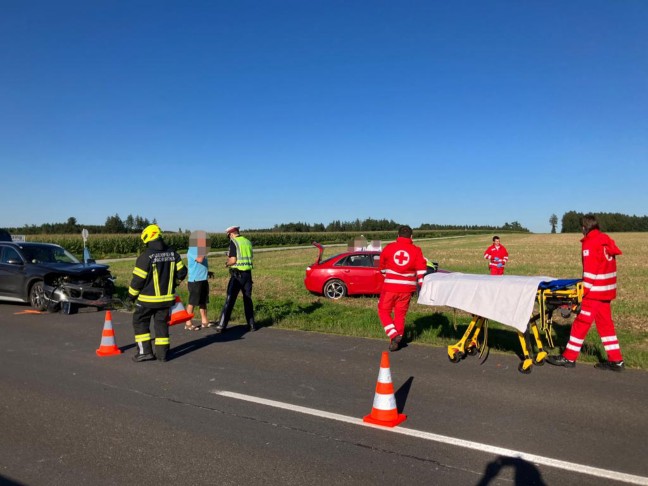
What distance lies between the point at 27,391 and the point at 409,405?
14.0 ft

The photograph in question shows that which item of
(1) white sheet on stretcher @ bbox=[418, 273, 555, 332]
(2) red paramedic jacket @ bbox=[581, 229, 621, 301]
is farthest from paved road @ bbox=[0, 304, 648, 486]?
(2) red paramedic jacket @ bbox=[581, 229, 621, 301]

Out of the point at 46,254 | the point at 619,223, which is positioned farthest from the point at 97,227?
the point at 619,223

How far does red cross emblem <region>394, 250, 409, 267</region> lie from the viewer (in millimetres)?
7949

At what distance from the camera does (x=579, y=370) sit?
667cm

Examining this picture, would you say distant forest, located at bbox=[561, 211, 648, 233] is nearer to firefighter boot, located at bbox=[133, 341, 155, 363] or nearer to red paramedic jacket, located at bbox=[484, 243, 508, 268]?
red paramedic jacket, located at bbox=[484, 243, 508, 268]

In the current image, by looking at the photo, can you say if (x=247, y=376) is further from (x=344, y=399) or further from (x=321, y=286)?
(x=321, y=286)

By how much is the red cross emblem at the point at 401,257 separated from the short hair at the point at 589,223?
2438mm

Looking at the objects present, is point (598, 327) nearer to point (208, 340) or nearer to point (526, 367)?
point (526, 367)

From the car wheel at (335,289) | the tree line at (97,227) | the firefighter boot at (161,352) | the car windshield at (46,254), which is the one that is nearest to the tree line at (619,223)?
the tree line at (97,227)

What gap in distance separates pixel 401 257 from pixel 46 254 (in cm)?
1020

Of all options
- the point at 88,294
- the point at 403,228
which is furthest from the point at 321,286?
the point at 403,228

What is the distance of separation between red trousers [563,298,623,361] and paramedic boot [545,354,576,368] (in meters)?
0.09

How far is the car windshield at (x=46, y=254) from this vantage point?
13.4m

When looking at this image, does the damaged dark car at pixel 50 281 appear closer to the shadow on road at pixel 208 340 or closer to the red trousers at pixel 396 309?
the shadow on road at pixel 208 340
